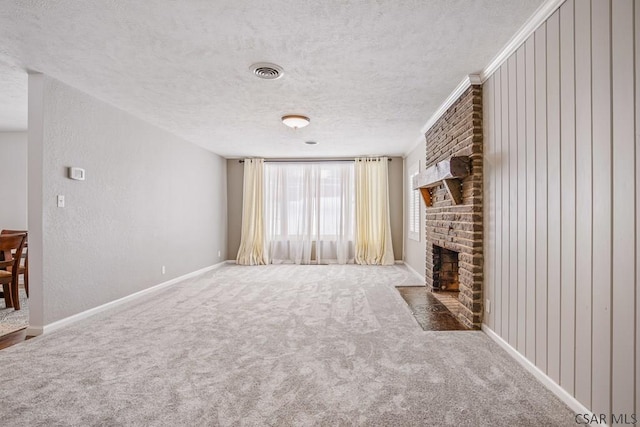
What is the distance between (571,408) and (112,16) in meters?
3.73

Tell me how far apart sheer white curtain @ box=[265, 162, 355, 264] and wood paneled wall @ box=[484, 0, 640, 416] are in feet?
16.5

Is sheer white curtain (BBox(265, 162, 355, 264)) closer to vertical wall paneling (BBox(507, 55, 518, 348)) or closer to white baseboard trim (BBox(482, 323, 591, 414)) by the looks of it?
white baseboard trim (BBox(482, 323, 591, 414))

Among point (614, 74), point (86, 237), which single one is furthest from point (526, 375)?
point (86, 237)

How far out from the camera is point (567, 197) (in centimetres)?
197

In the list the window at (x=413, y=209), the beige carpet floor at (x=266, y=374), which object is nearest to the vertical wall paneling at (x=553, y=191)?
the beige carpet floor at (x=266, y=374)

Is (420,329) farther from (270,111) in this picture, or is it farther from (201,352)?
(270,111)

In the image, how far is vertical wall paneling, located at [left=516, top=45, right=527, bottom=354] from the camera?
2.48 m

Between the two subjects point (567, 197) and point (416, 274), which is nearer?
point (567, 197)

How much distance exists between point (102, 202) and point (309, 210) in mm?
4445

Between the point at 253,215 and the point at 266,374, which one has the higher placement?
the point at 253,215

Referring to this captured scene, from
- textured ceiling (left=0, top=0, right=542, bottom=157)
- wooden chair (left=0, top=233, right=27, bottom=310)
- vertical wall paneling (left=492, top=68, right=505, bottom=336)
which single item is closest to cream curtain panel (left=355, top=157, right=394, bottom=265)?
textured ceiling (left=0, top=0, right=542, bottom=157)

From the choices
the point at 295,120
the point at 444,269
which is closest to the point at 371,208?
the point at 444,269

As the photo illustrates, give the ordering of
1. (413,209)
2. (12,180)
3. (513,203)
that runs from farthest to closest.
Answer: (413,209) < (12,180) < (513,203)

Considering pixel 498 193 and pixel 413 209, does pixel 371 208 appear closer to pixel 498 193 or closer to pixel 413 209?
pixel 413 209
